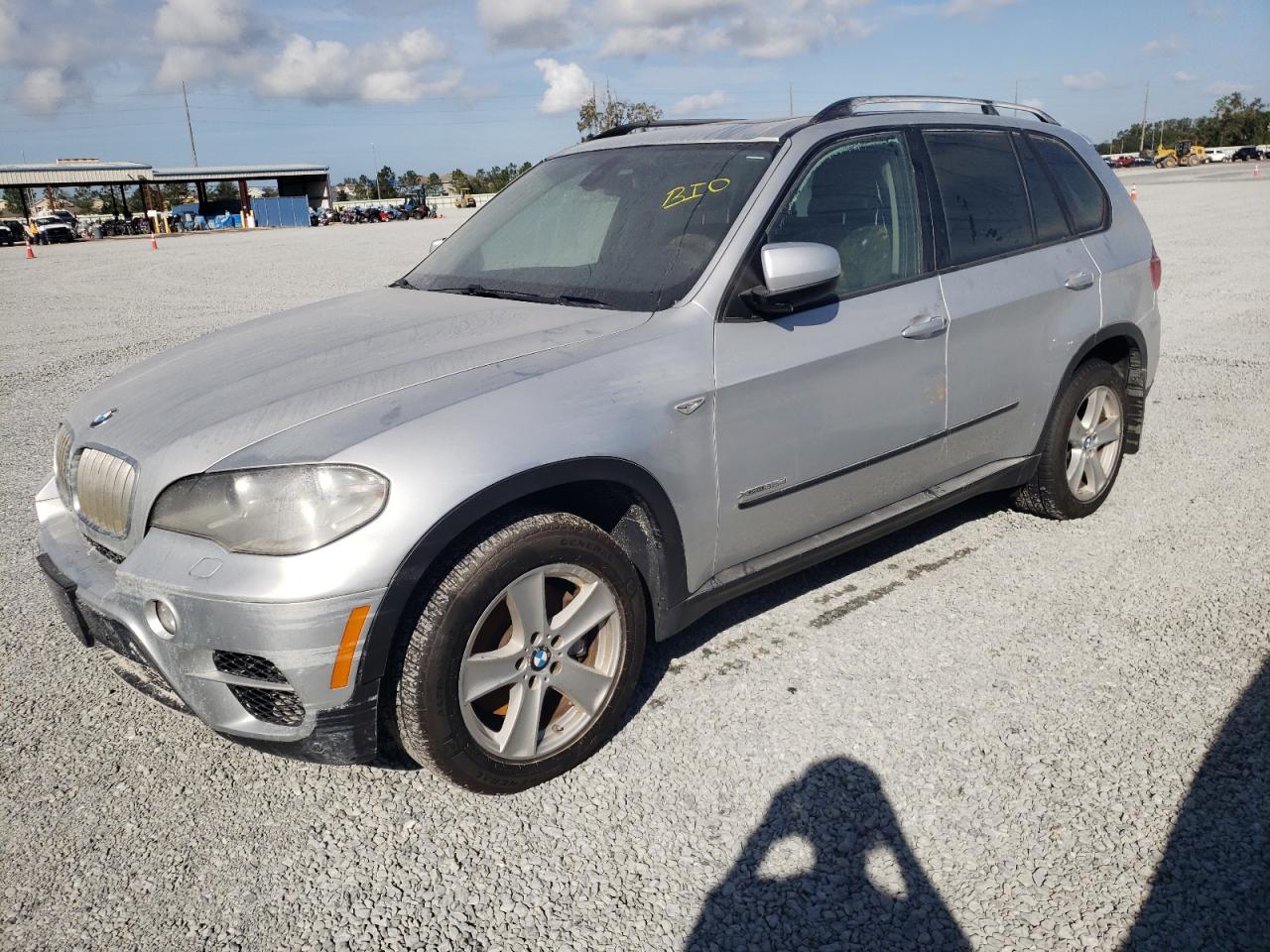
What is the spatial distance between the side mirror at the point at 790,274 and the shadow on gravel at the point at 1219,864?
1.81 metres

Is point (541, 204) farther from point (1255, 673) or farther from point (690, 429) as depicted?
point (1255, 673)

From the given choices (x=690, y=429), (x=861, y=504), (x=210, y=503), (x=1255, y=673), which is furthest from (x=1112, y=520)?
(x=210, y=503)

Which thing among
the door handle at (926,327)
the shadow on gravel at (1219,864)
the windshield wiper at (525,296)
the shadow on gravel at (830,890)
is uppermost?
the windshield wiper at (525,296)

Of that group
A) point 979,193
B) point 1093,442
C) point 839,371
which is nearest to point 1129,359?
point 1093,442

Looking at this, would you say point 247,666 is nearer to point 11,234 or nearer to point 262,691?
point 262,691

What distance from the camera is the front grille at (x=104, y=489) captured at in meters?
2.69

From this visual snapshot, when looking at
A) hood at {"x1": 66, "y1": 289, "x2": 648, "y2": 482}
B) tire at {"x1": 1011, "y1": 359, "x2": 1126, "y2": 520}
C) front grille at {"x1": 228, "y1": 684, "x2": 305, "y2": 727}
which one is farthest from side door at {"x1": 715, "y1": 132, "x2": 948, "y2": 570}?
front grille at {"x1": 228, "y1": 684, "x2": 305, "y2": 727}

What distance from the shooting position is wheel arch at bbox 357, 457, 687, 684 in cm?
241

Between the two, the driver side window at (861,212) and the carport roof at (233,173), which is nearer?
the driver side window at (861,212)

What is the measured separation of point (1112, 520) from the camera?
4.79m

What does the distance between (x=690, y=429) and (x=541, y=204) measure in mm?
1603

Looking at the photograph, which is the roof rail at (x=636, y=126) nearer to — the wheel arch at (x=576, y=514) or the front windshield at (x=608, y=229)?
the front windshield at (x=608, y=229)

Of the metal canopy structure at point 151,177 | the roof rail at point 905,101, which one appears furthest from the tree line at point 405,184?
the roof rail at point 905,101

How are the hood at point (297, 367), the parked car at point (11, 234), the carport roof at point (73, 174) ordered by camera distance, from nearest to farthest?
the hood at point (297, 367) < the parked car at point (11, 234) < the carport roof at point (73, 174)
